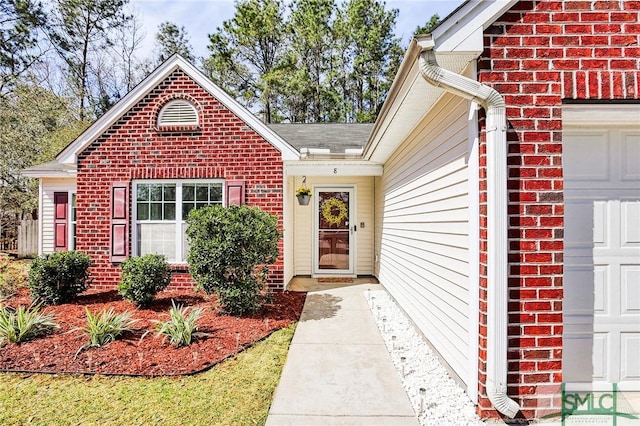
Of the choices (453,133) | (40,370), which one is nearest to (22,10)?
(40,370)

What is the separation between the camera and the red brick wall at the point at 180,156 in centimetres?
684

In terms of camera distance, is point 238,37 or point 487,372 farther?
point 238,37

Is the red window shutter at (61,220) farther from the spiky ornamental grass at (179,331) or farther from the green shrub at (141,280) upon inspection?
the spiky ornamental grass at (179,331)

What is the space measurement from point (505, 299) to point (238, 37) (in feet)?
69.2

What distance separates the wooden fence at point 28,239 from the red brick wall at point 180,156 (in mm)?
7302

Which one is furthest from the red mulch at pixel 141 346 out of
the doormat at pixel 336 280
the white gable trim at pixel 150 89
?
the white gable trim at pixel 150 89

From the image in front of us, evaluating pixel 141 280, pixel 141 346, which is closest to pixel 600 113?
pixel 141 346

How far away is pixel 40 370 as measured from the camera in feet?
11.8

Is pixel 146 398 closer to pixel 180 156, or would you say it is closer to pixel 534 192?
pixel 534 192

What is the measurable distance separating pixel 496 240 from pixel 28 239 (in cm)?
1502

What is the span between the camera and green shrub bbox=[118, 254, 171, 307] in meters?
5.59

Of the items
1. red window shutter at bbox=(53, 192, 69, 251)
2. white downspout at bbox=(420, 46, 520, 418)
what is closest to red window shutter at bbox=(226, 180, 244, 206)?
white downspout at bbox=(420, 46, 520, 418)

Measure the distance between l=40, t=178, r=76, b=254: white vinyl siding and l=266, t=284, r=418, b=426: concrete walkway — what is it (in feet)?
29.2

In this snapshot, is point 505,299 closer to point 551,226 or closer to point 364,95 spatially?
point 551,226
